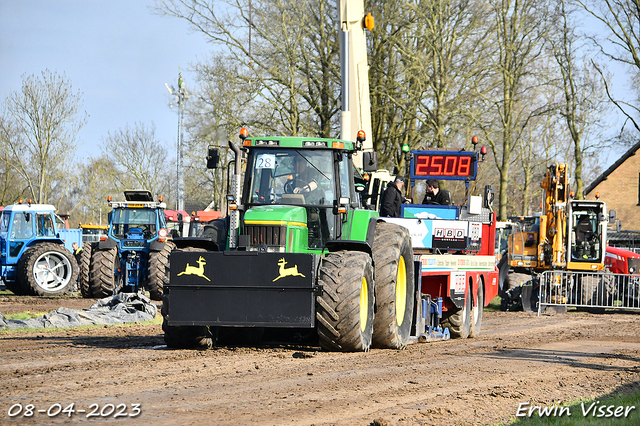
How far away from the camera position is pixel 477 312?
14164 millimetres

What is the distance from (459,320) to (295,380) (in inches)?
257

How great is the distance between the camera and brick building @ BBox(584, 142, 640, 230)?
44.2 meters

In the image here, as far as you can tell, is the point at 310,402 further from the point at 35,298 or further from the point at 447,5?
the point at 447,5

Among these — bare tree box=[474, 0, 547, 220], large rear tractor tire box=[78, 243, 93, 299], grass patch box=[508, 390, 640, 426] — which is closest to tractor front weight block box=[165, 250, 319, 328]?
grass patch box=[508, 390, 640, 426]

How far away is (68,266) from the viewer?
21234mm

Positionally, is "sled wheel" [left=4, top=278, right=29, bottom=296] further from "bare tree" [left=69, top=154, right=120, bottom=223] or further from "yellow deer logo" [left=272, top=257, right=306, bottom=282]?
"bare tree" [left=69, top=154, right=120, bottom=223]

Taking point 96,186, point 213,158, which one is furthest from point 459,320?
point 96,186

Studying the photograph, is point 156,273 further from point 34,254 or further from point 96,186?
point 96,186

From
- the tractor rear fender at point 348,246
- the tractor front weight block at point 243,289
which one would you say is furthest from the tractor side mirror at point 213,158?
the tractor rear fender at point 348,246

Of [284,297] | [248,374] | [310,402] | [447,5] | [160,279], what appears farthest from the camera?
[447,5]

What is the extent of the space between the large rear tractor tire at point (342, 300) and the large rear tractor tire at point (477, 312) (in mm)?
5034

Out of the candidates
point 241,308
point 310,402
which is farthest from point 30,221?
point 310,402

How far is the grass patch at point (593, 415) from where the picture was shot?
19.5 ft

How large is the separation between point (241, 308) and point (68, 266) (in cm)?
1369
